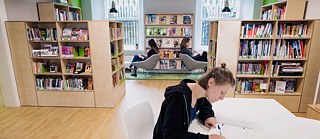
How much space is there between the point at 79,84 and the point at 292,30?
3828mm

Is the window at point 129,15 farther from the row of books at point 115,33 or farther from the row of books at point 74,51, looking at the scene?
the row of books at point 74,51

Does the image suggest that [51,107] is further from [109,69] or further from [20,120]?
[109,69]

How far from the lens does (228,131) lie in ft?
4.63

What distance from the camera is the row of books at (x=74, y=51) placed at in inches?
140

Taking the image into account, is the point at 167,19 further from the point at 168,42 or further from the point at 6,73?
the point at 6,73

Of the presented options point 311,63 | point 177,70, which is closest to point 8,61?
point 177,70

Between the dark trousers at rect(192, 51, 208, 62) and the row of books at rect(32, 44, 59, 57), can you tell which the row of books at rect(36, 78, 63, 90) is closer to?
the row of books at rect(32, 44, 59, 57)

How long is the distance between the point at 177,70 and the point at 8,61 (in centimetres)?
455

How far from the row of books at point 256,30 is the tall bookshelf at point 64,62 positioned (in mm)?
2308

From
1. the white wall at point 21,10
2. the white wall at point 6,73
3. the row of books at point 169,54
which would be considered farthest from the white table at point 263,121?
the row of books at point 169,54

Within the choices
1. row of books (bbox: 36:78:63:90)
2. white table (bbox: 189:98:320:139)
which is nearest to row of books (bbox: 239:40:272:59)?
white table (bbox: 189:98:320:139)

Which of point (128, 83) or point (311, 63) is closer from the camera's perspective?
point (311, 63)

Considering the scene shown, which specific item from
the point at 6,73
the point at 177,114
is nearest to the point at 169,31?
the point at 6,73

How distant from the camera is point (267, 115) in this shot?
5.16 ft
